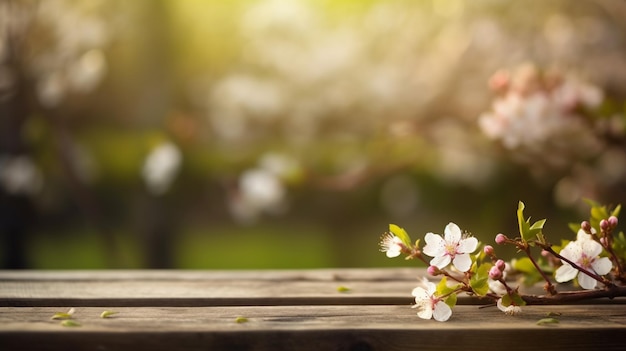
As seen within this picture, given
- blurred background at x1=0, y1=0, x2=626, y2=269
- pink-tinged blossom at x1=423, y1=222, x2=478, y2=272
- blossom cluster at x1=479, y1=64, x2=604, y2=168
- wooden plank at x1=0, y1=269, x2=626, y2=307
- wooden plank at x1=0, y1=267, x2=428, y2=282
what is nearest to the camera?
pink-tinged blossom at x1=423, y1=222, x2=478, y2=272

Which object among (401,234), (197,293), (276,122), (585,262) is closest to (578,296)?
(585,262)

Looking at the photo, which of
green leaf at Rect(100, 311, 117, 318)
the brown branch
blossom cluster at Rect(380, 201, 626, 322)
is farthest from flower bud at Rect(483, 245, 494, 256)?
green leaf at Rect(100, 311, 117, 318)

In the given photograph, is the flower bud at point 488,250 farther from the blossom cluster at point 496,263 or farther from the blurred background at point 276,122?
the blurred background at point 276,122

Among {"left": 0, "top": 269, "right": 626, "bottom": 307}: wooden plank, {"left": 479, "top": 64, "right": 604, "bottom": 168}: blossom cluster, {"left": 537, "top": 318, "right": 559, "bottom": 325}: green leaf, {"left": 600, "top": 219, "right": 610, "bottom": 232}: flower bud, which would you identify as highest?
{"left": 479, "top": 64, "right": 604, "bottom": 168}: blossom cluster

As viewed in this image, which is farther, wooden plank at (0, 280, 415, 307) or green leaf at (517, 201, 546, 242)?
wooden plank at (0, 280, 415, 307)

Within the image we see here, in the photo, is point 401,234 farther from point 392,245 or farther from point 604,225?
point 604,225

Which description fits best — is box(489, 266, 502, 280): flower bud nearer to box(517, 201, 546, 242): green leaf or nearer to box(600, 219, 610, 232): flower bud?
box(517, 201, 546, 242): green leaf
